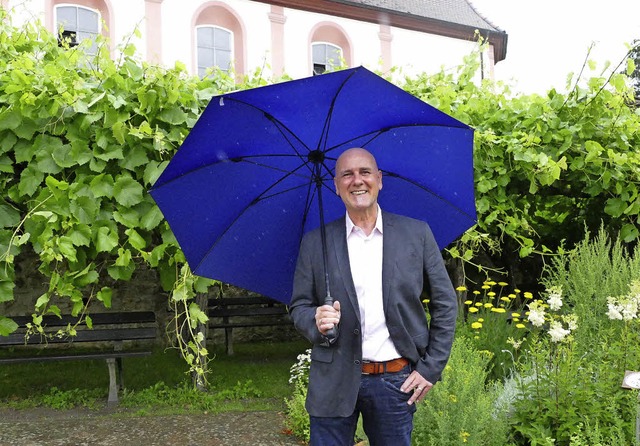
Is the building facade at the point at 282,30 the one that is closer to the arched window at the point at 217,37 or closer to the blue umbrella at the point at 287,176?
the arched window at the point at 217,37

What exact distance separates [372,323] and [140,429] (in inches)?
154

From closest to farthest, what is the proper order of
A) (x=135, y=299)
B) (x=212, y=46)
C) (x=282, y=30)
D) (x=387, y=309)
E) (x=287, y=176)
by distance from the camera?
(x=387, y=309)
(x=287, y=176)
(x=135, y=299)
(x=212, y=46)
(x=282, y=30)

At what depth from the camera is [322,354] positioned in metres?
2.23

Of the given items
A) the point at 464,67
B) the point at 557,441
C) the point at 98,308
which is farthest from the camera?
the point at 98,308

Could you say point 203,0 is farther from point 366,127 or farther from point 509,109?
point 366,127

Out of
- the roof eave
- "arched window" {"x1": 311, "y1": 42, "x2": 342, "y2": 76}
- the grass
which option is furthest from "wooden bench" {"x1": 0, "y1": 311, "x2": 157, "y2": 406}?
the roof eave

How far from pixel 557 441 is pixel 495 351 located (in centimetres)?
196

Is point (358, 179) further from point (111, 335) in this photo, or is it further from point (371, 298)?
point (111, 335)

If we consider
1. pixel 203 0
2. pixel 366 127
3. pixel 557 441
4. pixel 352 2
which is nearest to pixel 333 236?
pixel 366 127

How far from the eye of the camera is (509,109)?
18.5 ft

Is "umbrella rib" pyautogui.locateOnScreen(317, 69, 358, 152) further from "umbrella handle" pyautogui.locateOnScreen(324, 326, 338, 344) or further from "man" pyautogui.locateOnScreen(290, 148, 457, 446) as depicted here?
"umbrella handle" pyautogui.locateOnScreen(324, 326, 338, 344)

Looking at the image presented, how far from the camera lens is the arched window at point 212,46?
1429cm

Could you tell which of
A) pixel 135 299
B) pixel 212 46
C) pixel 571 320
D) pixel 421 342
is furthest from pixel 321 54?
pixel 421 342

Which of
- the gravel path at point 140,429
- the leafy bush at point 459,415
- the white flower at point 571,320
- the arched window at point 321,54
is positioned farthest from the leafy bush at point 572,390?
the arched window at point 321,54
